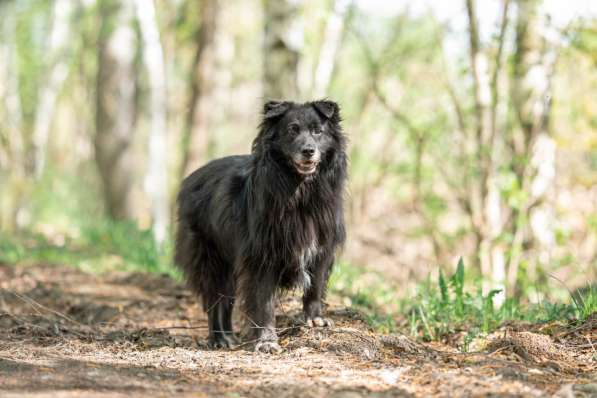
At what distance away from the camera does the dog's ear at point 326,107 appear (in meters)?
5.27

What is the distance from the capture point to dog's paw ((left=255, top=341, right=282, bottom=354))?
479cm

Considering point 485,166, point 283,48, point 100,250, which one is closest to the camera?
point 283,48

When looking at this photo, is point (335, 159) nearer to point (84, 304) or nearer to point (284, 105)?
point (284, 105)

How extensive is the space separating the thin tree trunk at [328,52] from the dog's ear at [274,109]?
7.76 m

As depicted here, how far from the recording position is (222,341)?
5734 mm

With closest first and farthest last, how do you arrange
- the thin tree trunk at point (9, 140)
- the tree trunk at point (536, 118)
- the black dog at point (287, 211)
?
1. the black dog at point (287, 211)
2. the tree trunk at point (536, 118)
3. the thin tree trunk at point (9, 140)

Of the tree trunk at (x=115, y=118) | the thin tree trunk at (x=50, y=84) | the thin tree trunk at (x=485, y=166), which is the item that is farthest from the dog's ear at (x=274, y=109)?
the thin tree trunk at (x=50, y=84)

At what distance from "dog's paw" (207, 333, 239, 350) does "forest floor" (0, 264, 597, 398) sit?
88mm

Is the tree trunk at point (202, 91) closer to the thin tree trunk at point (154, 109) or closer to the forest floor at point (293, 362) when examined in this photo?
the thin tree trunk at point (154, 109)

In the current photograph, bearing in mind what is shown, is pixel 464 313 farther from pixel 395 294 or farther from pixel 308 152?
pixel 395 294

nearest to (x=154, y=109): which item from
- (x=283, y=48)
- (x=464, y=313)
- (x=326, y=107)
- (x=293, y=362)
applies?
(x=283, y=48)

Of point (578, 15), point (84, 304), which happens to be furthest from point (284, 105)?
point (578, 15)

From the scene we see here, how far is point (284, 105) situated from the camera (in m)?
5.35

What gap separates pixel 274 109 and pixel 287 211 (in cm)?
78
